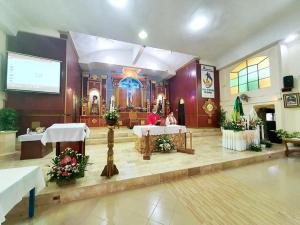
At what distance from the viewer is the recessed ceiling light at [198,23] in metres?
4.95

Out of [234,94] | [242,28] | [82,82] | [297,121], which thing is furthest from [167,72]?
[297,121]

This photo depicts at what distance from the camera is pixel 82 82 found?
31.8 feet

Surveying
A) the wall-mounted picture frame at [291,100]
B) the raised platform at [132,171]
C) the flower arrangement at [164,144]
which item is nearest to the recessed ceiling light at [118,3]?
the flower arrangement at [164,144]

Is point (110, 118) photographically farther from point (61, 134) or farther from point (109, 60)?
point (109, 60)

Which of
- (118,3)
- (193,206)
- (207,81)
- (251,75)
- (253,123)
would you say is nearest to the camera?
(193,206)

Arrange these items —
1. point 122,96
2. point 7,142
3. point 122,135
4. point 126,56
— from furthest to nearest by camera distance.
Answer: point 122,96 → point 126,56 → point 122,135 → point 7,142

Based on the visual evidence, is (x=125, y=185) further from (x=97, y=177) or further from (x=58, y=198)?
(x=58, y=198)

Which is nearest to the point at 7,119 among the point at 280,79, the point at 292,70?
the point at 280,79

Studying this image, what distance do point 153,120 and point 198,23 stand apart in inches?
157

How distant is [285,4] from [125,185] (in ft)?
23.2

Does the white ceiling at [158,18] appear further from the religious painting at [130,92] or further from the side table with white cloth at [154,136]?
the religious painting at [130,92]

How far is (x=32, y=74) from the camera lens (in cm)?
470

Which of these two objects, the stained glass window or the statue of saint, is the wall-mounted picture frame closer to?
the stained glass window

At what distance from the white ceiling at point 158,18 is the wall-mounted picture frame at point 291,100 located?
2.34 meters
